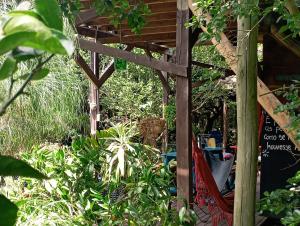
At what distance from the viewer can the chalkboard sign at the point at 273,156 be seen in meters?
3.98

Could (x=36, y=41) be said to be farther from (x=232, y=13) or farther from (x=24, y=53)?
(x=232, y=13)

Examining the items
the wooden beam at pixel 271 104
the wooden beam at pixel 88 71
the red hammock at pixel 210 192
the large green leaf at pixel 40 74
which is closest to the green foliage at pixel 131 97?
the wooden beam at pixel 88 71

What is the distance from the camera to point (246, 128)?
5.39 feet

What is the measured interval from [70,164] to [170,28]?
2.05 metres

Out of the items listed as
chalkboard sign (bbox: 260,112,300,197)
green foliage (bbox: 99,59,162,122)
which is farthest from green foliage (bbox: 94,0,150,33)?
green foliage (bbox: 99,59,162,122)

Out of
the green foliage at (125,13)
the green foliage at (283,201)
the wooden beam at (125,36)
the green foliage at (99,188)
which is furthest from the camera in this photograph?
the wooden beam at (125,36)

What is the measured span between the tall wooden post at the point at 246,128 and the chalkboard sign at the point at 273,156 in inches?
96.0

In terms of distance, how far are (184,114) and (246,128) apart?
4.57 feet

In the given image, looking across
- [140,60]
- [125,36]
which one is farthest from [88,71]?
[140,60]

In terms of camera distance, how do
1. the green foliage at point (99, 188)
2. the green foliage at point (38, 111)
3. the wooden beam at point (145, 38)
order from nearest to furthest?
1. the green foliage at point (99, 188)
2. the green foliage at point (38, 111)
3. the wooden beam at point (145, 38)

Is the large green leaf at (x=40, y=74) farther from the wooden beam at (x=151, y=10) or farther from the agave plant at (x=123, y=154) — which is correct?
the wooden beam at (x=151, y=10)

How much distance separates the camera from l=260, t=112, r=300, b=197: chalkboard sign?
3977 mm

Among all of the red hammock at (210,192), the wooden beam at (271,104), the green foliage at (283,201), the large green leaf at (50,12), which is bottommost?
the red hammock at (210,192)

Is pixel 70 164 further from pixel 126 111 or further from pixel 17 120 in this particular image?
pixel 126 111
